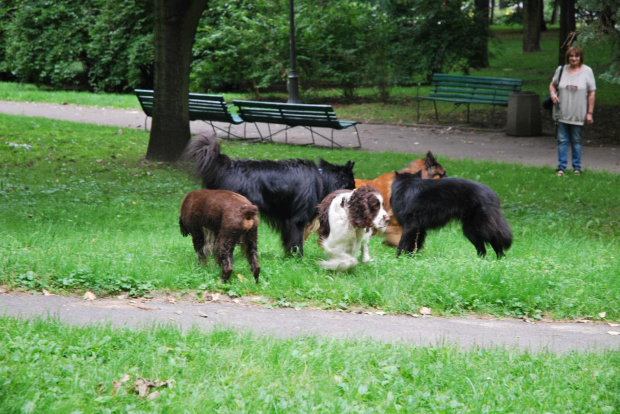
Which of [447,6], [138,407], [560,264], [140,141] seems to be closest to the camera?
[138,407]

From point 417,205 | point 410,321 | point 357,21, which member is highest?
point 357,21

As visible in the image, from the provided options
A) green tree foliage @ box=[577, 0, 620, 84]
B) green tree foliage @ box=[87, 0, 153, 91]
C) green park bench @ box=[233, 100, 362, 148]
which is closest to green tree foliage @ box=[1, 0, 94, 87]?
green tree foliage @ box=[87, 0, 153, 91]

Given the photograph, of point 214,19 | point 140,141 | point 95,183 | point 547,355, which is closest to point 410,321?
point 547,355

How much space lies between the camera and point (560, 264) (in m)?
7.30

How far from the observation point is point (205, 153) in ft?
22.7

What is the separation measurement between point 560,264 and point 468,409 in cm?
377

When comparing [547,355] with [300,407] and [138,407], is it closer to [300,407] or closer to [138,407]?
[300,407]

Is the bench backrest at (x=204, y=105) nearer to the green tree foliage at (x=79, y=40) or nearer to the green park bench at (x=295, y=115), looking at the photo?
the green park bench at (x=295, y=115)

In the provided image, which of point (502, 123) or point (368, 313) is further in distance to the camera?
point (502, 123)

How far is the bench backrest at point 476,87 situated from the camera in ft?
60.3

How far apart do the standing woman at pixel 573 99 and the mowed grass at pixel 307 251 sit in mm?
790

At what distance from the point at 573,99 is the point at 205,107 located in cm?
873

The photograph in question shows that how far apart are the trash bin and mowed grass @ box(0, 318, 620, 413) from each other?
42.4 feet

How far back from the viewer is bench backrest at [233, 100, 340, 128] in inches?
607
